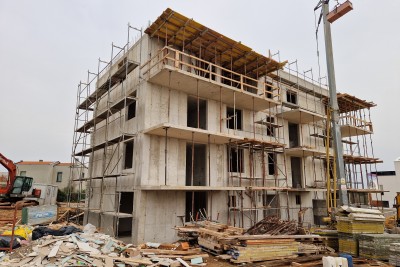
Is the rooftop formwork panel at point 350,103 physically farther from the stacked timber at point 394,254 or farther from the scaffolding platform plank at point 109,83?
the scaffolding platform plank at point 109,83

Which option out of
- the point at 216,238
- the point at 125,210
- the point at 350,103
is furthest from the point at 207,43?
the point at 350,103

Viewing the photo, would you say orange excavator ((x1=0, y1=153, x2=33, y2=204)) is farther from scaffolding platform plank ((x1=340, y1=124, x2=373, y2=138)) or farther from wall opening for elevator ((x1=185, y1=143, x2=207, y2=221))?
scaffolding platform plank ((x1=340, y1=124, x2=373, y2=138))

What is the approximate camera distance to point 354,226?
1074cm

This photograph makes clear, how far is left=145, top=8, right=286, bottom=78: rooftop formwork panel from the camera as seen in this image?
45.2 ft

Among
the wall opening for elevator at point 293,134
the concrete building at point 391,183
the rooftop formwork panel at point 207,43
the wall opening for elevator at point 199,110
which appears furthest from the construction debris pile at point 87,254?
the concrete building at point 391,183

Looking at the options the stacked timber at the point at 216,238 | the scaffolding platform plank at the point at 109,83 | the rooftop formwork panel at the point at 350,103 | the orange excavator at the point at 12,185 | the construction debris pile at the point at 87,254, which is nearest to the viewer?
the construction debris pile at the point at 87,254

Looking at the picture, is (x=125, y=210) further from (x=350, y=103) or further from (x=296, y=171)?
(x=350, y=103)

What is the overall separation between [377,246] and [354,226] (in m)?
0.96

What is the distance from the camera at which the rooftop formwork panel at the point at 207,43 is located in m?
13.8

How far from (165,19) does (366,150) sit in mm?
21748

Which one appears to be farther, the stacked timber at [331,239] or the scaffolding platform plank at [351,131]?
the scaffolding platform plank at [351,131]

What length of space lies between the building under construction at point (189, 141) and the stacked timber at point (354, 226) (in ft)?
7.99

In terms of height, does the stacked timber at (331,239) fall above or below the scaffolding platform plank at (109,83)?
below

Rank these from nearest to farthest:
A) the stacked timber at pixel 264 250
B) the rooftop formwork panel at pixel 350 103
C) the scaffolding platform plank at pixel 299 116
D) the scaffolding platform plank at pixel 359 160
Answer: the stacked timber at pixel 264 250 → the scaffolding platform plank at pixel 299 116 → the scaffolding platform plank at pixel 359 160 → the rooftop formwork panel at pixel 350 103
